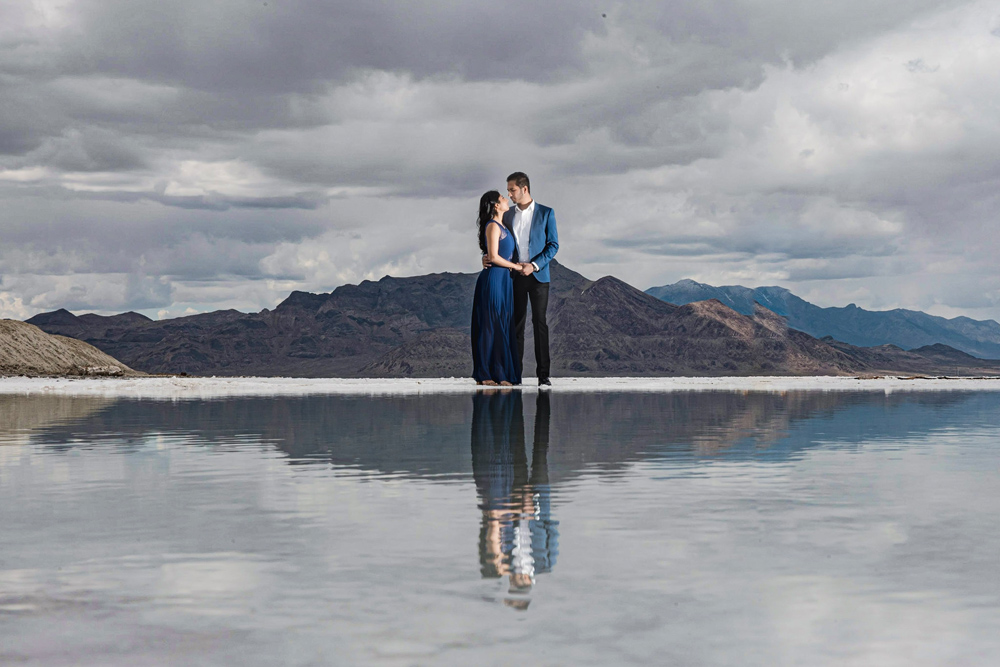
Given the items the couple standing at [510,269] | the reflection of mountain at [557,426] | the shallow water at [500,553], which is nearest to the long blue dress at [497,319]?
the couple standing at [510,269]

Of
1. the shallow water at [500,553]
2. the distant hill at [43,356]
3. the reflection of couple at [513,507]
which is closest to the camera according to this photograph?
the shallow water at [500,553]

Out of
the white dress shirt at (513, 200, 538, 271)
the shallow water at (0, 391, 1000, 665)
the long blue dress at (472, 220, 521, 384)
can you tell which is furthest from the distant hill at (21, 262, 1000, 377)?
the shallow water at (0, 391, 1000, 665)

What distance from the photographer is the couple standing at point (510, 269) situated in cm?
2070

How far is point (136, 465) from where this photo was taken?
909 cm

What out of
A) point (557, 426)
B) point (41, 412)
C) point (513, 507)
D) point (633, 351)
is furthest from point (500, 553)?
point (633, 351)

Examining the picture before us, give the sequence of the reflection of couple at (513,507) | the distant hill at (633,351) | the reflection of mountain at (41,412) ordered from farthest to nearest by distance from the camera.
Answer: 1. the distant hill at (633,351)
2. the reflection of mountain at (41,412)
3. the reflection of couple at (513,507)

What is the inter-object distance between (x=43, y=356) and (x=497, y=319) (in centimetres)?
4520

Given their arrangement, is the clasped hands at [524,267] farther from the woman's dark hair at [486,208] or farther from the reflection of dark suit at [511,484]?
the reflection of dark suit at [511,484]

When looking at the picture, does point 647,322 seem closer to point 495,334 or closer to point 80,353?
point 80,353

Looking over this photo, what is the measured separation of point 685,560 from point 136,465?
19.1 ft

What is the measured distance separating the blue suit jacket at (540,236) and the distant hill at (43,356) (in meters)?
38.9

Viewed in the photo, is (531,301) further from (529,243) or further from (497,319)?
(529,243)

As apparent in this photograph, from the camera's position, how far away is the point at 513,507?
6598 mm

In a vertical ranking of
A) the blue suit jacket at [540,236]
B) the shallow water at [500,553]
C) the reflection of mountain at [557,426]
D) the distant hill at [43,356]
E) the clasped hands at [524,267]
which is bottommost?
the shallow water at [500,553]
